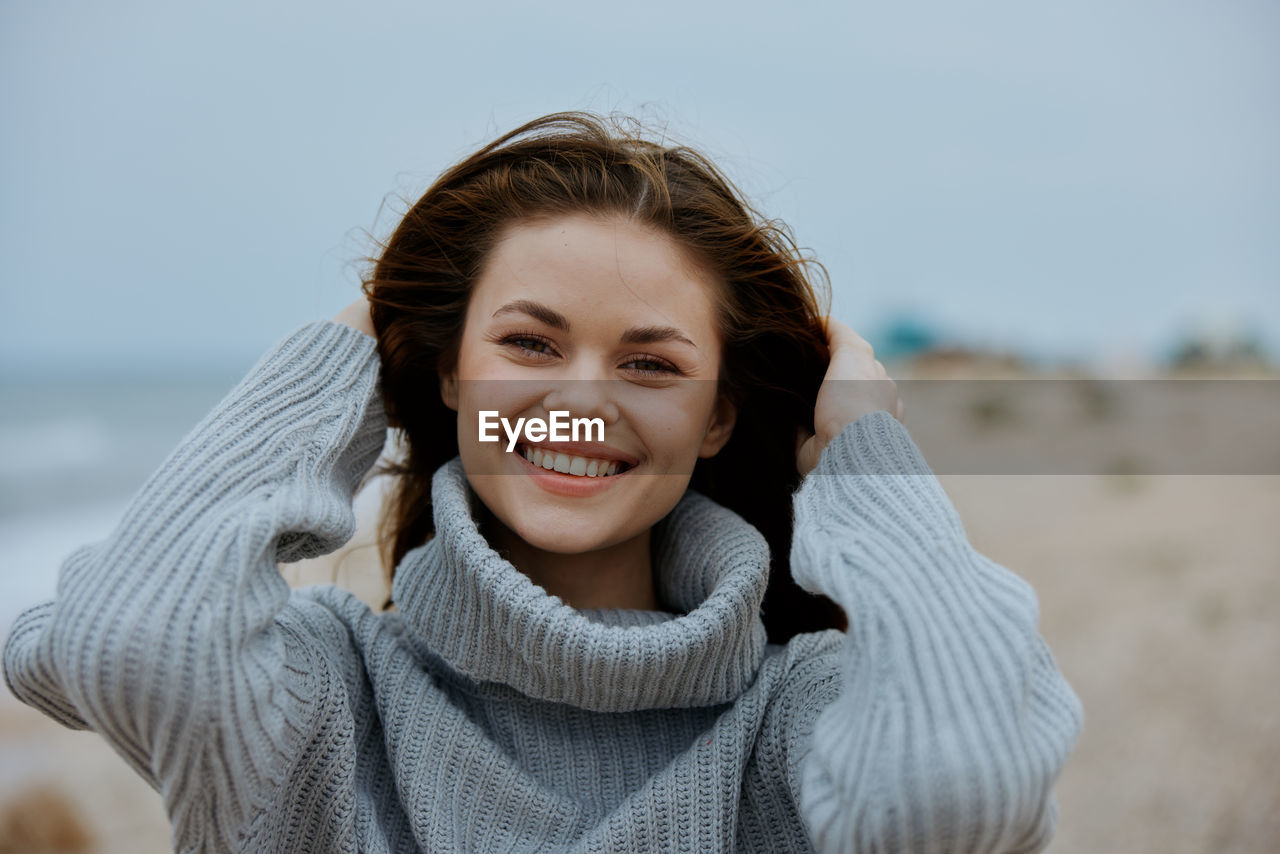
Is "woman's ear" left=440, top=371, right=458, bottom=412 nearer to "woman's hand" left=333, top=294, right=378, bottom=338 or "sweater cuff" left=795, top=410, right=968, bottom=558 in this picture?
"woman's hand" left=333, top=294, right=378, bottom=338

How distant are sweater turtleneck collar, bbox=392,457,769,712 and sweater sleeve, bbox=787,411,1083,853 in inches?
8.3

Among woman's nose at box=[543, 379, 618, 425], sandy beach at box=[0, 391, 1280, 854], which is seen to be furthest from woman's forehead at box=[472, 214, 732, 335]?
sandy beach at box=[0, 391, 1280, 854]

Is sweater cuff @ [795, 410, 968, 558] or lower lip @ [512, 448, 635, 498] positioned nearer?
sweater cuff @ [795, 410, 968, 558]

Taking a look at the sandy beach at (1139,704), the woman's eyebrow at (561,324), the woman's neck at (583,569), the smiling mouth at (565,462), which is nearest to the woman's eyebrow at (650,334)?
the woman's eyebrow at (561,324)

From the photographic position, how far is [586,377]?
5.86 ft

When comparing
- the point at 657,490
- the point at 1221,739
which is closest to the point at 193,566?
the point at 657,490

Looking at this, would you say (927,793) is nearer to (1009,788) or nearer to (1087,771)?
(1009,788)

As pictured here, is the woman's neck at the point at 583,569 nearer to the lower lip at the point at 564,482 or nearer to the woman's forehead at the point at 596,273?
the lower lip at the point at 564,482

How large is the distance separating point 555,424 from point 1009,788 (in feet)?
3.12

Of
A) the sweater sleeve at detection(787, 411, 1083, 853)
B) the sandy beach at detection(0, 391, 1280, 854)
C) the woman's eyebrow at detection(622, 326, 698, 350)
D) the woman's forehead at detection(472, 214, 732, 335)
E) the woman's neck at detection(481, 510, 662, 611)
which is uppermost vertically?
the woman's forehead at detection(472, 214, 732, 335)

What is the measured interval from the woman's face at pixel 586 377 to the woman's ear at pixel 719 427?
21 cm

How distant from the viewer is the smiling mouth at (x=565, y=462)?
1825mm

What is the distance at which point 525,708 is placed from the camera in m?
1.84

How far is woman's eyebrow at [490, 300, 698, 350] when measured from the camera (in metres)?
1.80
